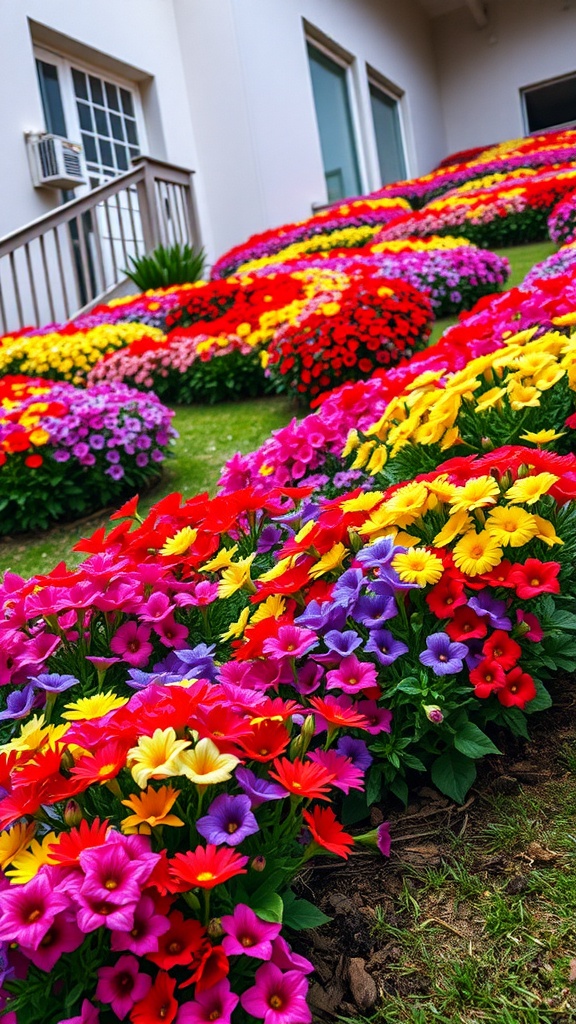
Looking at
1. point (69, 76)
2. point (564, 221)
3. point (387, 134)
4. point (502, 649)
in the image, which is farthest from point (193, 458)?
point (387, 134)

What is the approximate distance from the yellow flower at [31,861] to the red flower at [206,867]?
0.15m

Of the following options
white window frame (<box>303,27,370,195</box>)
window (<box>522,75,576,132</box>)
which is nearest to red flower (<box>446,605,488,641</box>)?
white window frame (<box>303,27,370,195</box>)

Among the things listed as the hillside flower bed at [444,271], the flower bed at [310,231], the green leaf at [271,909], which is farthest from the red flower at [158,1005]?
the flower bed at [310,231]

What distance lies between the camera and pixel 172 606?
159 cm

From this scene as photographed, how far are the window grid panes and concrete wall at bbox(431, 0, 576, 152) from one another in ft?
43.1

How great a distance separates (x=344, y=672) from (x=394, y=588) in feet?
0.59

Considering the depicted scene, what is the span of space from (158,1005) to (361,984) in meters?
0.34

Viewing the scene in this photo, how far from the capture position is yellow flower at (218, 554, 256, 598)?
5.26 ft

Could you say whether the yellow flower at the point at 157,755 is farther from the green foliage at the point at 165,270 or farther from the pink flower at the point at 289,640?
the green foliage at the point at 165,270

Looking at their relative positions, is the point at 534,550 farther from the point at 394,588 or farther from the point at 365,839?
the point at 365,839

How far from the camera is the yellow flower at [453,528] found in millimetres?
1499

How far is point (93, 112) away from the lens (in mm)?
10367

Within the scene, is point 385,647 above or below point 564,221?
below

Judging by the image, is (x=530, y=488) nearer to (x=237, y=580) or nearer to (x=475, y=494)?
(x=475, y=494)
